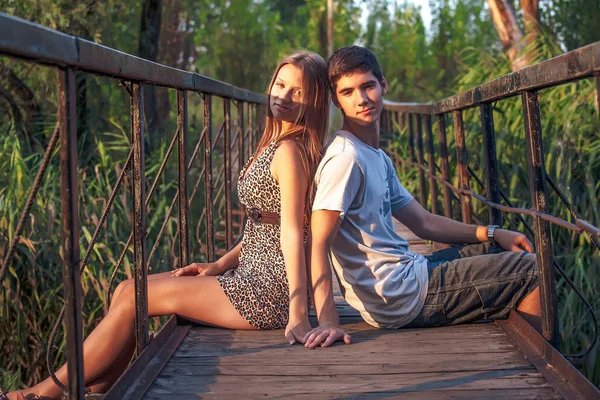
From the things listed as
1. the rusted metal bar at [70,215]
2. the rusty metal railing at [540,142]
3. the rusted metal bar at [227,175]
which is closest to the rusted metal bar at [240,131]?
the rusted metal bar at [227,175]

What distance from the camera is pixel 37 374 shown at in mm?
5270

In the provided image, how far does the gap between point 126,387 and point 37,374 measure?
326 cm

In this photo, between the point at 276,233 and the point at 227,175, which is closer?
the point at 276,233

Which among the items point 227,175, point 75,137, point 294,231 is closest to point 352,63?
point 294,231

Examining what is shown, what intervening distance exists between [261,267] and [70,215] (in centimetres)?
122

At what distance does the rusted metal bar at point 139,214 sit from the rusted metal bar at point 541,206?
110 cm

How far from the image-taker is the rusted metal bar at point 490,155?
132 inches

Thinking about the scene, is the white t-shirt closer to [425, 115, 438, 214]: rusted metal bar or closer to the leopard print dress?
the leopard print dress

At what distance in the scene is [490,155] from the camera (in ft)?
11.3

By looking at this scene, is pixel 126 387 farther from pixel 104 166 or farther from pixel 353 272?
pixel 104 166

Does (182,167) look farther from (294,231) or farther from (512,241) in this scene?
(512,241)

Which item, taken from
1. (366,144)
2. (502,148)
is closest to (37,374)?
(366,144)

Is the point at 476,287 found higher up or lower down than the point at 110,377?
higher up

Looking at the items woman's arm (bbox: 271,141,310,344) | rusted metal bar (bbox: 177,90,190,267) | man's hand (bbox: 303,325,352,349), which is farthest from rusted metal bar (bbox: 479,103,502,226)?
rusted metal bar (bbox: 177,90,190,267)
